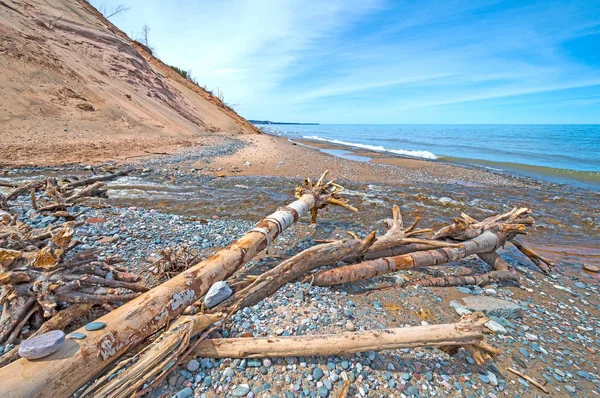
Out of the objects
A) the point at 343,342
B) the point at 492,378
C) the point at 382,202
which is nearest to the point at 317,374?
the point at 343,342

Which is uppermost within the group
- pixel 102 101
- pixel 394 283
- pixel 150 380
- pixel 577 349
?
pixel 102 101

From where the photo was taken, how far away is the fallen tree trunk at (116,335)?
1.84 metres

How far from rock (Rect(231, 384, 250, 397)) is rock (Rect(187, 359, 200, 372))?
0.40m

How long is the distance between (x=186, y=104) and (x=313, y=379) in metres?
30.1

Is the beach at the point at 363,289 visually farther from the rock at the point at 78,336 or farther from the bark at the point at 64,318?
the bark at the point at 64,318

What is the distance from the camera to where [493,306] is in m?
4.07

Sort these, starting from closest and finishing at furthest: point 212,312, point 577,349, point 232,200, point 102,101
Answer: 1. point 212,312
2. point 577,349
3. point 232,200
4. point 102,101

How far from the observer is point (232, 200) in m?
8.66

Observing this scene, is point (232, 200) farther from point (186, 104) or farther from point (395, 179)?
point (186, 104)

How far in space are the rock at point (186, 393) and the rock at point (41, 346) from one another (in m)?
0.96

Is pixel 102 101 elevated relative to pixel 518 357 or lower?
elevated

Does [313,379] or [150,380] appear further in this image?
[313,379]

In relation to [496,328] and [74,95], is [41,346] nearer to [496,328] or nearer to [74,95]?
[496,328]

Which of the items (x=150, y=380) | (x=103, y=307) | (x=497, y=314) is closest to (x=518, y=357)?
(x=497, y=314)
